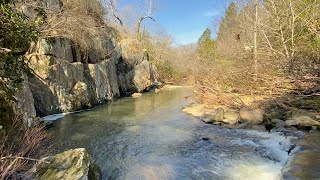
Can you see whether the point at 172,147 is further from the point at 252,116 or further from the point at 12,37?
the point at 12,37

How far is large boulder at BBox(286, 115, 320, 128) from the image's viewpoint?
11.8m

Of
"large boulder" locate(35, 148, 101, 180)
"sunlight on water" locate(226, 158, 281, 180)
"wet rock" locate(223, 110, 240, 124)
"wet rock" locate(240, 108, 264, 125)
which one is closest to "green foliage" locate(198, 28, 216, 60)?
"wet rock" locate(223, 110, 240, 124)

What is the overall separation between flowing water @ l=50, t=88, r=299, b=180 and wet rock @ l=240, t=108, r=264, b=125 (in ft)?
3.89

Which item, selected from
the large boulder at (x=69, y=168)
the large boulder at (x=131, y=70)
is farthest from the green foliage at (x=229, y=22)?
the large boulder at (x=69, y=168)

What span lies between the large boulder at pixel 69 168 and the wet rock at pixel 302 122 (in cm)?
864

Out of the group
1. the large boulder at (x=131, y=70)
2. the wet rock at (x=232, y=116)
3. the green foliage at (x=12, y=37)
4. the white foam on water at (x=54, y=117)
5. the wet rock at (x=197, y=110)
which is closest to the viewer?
the green foliage at (x=12, y=37)

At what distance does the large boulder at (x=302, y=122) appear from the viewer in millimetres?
11797

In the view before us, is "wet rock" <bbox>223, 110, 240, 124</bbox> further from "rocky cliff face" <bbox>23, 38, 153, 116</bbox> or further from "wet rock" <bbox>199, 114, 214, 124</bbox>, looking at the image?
"rocky cliff face" <bbox>23, 38, 153, 116</bbox>

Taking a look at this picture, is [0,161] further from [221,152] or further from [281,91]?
[281,91]

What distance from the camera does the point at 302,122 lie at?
12.1m

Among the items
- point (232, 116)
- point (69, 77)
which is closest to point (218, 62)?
point (232, 116)

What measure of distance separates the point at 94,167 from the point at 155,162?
7.15ft

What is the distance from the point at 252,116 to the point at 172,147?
505 centimetres

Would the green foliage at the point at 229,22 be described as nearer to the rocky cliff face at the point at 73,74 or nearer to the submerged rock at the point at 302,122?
the rocky cliff face at the point at 73,74
